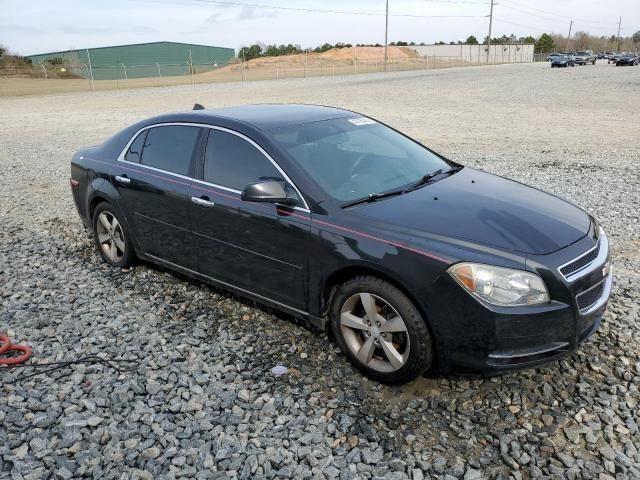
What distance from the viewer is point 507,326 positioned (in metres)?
2.97

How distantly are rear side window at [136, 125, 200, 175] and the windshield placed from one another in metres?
0.85

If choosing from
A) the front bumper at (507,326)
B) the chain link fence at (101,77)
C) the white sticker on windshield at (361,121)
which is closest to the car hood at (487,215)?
the front bumper at (507,326)

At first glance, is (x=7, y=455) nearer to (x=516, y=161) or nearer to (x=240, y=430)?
(x=240, y=430)

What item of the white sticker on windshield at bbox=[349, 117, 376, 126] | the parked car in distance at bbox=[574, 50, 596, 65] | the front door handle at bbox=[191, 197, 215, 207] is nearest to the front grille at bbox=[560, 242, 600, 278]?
the white sticker on windshield at bbox=[349, 117, 376, 126]

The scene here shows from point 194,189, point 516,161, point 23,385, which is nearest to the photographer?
point 23,385

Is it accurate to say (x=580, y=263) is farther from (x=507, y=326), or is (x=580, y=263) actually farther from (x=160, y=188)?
(x=160, y=188)

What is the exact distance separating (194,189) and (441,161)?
2.04 meters

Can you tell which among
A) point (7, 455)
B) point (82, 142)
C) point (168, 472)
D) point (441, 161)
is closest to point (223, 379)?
point (168, 472)

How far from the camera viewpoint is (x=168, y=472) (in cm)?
283

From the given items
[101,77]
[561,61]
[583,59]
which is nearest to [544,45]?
[583,59]

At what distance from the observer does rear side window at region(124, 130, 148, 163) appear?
4.99 metres

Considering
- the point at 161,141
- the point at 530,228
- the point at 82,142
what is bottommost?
the point at 82,142

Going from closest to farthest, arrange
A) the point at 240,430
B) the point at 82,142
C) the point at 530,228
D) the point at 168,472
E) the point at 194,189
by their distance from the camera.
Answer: the point at 168,472
the point at 240,430
the point at 530,228
the point at 194,189
the point at 82,142

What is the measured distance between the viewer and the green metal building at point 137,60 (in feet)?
161
